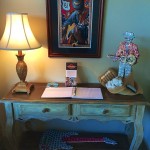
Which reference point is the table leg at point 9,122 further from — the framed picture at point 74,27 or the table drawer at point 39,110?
the framed picture at point 74,27

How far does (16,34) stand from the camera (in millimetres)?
1420

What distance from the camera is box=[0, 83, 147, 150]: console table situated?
1468mm

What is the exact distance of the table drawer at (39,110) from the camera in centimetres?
150

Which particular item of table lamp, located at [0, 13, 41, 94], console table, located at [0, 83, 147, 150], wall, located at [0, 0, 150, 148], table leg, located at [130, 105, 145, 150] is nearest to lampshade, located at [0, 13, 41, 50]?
table lamp, located at [0, 13, 41, 94]

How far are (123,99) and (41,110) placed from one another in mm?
709

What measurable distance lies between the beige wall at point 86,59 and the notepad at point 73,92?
0.21m

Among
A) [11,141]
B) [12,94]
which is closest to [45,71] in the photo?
[12,94]

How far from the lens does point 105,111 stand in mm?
1515

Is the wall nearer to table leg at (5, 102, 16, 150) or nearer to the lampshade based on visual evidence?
the lampshade

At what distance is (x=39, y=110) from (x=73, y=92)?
34 centimetres

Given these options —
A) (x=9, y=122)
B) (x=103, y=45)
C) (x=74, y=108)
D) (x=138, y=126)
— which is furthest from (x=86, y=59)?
(x=9, y=122)

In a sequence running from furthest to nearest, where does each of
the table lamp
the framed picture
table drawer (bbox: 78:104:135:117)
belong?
the framed picture, table drawer (bbox: 78:104:135:117), the table lamp

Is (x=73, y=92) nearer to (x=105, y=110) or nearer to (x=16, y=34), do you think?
(x=105, y=110)

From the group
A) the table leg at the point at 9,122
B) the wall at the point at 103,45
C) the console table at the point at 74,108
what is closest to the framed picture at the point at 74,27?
the wall at the point at 103,45
